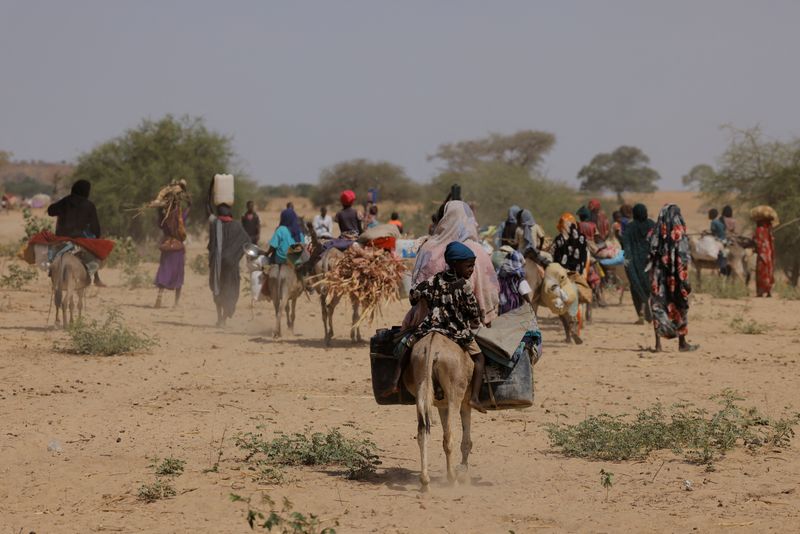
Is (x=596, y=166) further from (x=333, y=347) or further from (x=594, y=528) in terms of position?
(x=594, y=528)

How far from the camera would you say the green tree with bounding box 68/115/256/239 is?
A: 36531mm

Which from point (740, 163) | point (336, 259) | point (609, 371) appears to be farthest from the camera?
point (740, 163)

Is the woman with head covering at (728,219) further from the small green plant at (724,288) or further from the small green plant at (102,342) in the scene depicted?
the small green plant at (102,342)

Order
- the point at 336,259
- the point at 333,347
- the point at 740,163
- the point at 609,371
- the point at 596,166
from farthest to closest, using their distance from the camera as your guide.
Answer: the point at 596,166, the point at 740,163, the point at 333,347, the point at 336,259, the point at 609,371

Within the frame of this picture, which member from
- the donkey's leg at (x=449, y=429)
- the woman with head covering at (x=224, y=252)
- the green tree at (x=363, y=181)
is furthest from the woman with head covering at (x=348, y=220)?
the green tree at (x=363, y=181)

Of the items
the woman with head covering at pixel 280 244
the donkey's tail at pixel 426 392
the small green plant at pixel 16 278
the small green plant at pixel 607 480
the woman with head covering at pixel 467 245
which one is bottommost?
the small green plant at pixel 607 480

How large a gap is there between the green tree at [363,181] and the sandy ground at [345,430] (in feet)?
150

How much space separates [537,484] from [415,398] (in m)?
1.06

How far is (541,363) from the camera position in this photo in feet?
48.5

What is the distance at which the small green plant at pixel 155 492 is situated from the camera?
7668mm

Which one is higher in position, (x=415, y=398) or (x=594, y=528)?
(x=415, y=398)

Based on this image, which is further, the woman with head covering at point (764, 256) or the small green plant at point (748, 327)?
the woman with head covering at point (764, 256)

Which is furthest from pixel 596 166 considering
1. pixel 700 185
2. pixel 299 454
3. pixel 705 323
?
pixel 299 454

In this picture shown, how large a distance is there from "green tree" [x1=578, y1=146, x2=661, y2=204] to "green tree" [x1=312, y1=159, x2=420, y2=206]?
55.9 ft
